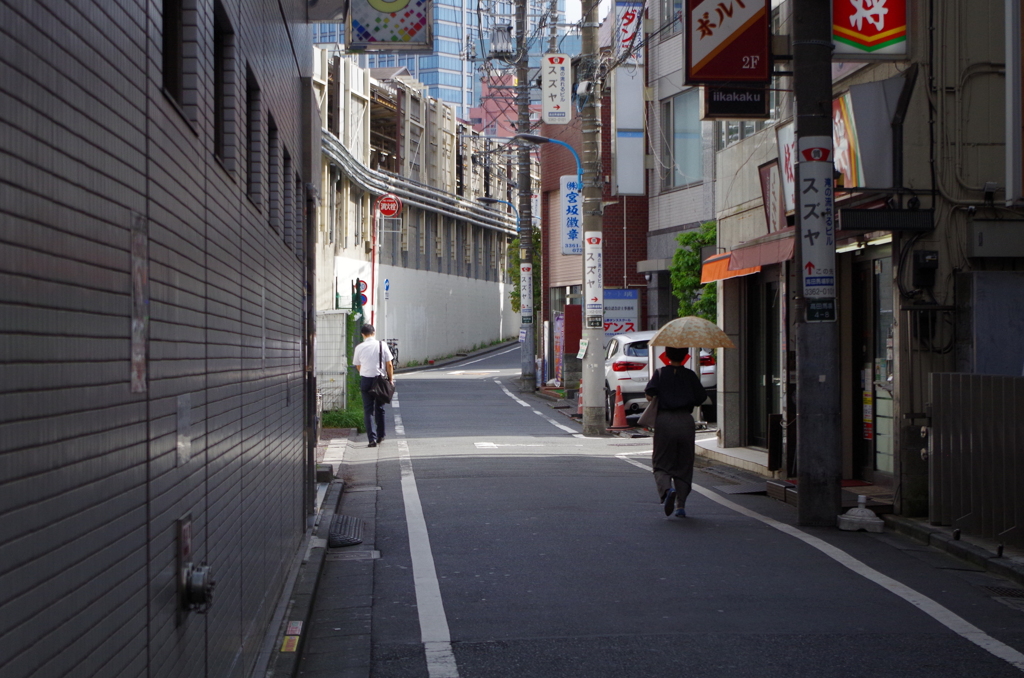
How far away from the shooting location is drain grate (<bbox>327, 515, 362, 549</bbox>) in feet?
31.7

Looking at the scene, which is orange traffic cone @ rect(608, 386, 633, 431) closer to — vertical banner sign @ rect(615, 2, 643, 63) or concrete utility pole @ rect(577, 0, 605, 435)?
concrete utility pole @ rect(577, 0, 605, 435)

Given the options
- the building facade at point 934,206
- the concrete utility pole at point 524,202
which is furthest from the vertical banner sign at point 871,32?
the concrete utility pole at point 524,202

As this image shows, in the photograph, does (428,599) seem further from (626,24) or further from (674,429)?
(626,24)

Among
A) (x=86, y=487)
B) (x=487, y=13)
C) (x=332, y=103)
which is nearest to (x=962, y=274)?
(x=86, y=487)

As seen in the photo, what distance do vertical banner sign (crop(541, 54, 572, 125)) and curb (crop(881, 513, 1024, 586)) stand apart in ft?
64.6

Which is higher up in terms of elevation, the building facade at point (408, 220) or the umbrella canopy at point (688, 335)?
the building facade at point (408, 220)

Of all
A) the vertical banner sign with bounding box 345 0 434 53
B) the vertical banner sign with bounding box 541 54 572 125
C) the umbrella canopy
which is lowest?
the umbrella canopy

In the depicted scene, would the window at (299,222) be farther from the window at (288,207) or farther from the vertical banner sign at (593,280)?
the vertical banner sign at (593,280)

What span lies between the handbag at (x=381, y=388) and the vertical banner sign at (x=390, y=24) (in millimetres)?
8583

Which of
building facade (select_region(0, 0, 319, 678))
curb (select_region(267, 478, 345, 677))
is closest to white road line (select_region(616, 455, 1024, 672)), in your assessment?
curb (select_region(267, 478, 345, 677))

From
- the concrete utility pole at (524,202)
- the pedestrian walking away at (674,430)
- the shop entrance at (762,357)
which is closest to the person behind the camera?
the pedestrian walking away at (674,430)

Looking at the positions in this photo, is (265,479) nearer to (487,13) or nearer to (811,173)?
(811,173)

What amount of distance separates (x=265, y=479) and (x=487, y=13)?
28.5 metres

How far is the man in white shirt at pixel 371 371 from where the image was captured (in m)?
18.1
